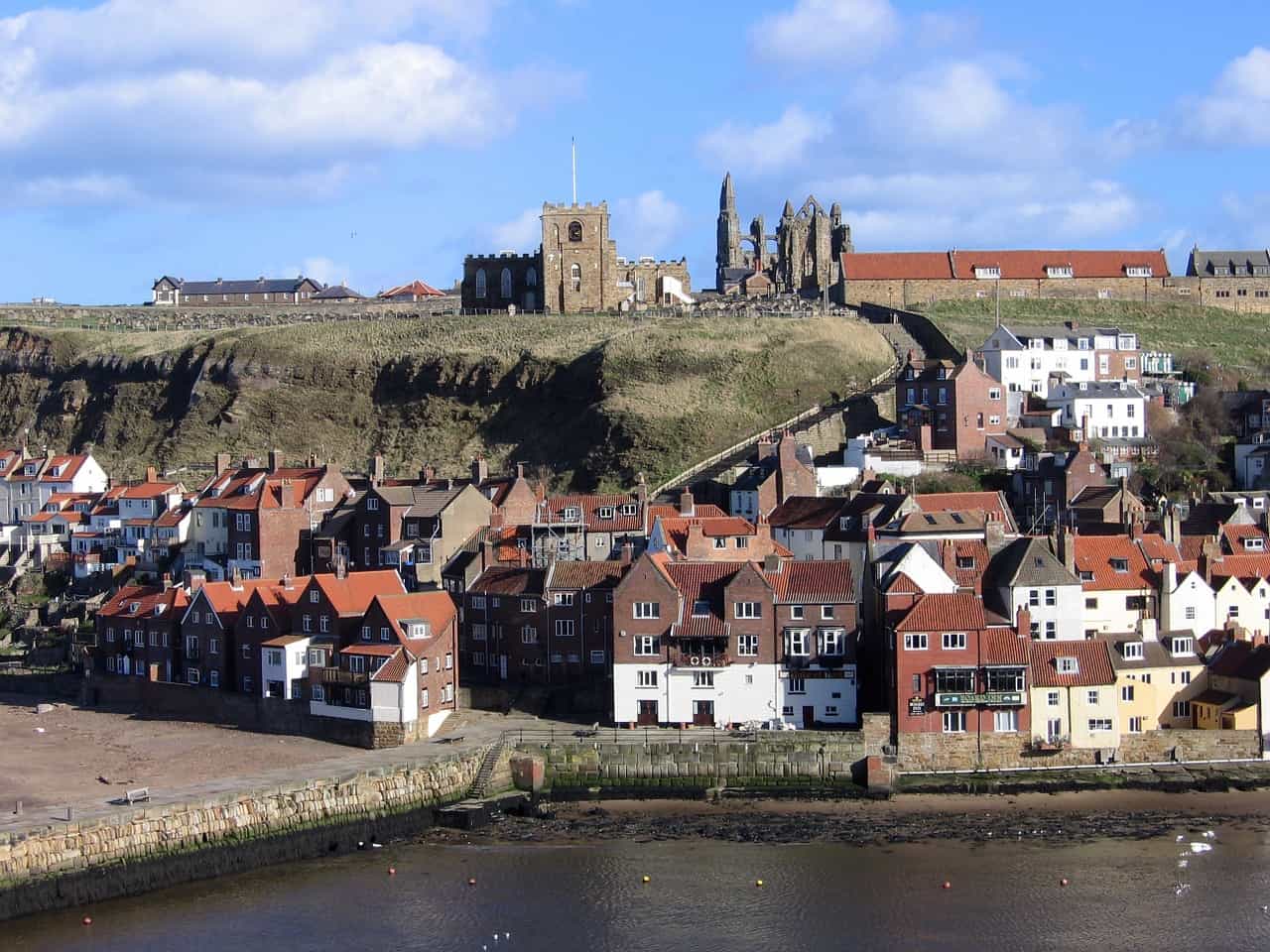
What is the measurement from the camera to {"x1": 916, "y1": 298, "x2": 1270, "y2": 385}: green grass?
9406 cm

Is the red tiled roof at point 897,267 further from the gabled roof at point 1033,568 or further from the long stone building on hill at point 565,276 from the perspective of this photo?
the gabled roof at point 1033,568

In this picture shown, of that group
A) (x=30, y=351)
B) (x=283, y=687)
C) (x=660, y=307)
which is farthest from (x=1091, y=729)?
(x=30, y=351)

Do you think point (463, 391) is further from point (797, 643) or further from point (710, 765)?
point (710, 765)

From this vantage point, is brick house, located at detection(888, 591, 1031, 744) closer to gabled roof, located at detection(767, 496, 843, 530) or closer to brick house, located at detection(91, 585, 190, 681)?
gabled roof, located at detection(767, 496, 843, 530)

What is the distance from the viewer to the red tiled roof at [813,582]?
5172cm

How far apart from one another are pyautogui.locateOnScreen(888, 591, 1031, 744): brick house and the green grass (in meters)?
44.1

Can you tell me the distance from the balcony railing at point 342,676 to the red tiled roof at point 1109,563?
20.8 meters

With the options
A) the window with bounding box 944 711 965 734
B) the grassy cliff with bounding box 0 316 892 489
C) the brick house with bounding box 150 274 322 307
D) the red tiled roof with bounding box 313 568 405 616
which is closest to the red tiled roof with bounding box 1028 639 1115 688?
the window with bounding box 944 711 965 734

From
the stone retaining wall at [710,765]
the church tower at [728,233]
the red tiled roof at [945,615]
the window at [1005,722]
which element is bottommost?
the stone retaining wall at [710,765]

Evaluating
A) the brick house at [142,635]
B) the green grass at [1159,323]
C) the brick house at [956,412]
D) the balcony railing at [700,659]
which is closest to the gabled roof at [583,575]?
the balcony railing at [700,659]

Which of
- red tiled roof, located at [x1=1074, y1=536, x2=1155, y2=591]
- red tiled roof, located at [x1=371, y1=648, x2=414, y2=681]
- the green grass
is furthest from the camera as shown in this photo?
the green grass

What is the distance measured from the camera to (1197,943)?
1454 inches

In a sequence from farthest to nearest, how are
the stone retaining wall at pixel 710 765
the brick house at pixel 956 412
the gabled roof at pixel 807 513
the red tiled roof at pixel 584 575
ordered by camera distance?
the brick house at pixel 956 412 < the gabled roof at pixel 807 513 < the red tiled roof at pixel 584 575 < the stone retaining wall at pixel 710 765

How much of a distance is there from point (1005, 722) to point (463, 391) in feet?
154
